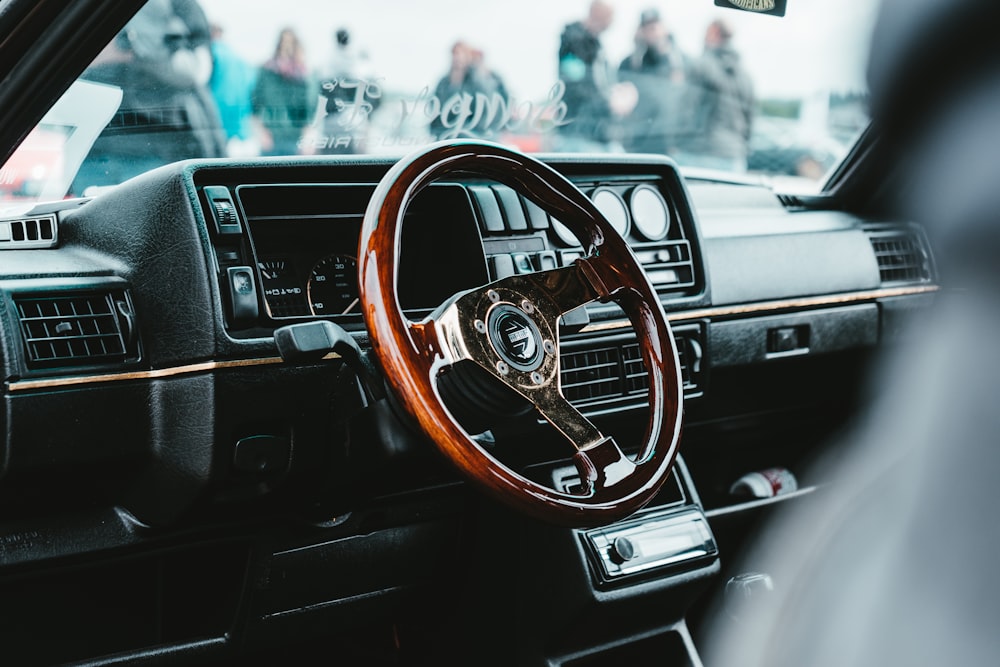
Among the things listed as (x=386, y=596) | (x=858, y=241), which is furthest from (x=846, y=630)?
(x=858, y=241)

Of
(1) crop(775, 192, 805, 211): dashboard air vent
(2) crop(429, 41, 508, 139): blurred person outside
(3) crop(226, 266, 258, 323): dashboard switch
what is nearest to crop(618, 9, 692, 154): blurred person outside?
(1) crop(775, 192, 805, 211): dashboard air vent

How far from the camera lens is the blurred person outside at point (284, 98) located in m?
2.04

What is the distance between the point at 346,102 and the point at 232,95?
0.83ft

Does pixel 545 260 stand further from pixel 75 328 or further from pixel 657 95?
pixel 657 95

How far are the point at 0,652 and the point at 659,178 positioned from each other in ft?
5.12

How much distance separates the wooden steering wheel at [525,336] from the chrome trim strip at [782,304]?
38 cm

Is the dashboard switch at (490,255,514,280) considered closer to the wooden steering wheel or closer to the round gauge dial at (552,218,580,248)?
the round gauge dial at (552,218,580,248)

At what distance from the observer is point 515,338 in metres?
1.34

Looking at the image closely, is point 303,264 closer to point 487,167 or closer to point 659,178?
point 487,167

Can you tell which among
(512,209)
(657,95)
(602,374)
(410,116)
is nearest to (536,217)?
(512,209)

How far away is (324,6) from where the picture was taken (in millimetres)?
2469

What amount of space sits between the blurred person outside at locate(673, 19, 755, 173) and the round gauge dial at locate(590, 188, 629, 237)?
0.87 m

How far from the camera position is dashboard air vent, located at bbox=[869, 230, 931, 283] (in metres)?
2.63

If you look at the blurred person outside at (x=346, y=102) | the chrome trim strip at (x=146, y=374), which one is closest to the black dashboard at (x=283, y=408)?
the chrome trim strip at (x=146, y=374)
